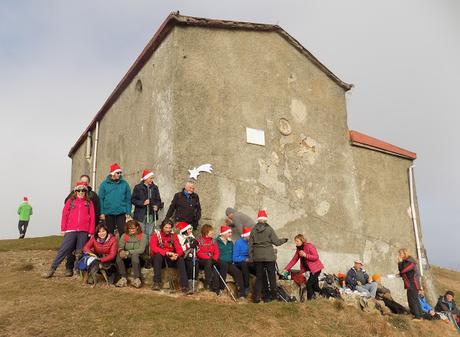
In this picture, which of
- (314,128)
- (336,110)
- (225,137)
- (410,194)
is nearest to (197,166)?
(225,137)

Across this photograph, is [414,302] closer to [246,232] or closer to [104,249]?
[246,232]

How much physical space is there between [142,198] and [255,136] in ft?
11.9

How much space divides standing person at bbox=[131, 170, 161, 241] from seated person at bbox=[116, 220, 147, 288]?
0.55 meters

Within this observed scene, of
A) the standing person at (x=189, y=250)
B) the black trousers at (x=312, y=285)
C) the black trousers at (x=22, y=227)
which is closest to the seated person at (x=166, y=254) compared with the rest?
the standing person at (x=189, y=250)

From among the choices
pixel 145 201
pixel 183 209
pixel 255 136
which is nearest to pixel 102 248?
pixel 145 201

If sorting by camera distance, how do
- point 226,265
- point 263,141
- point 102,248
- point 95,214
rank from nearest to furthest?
1. point 102,248
2. point 226,265
3. point 95,214
4. point 263,141

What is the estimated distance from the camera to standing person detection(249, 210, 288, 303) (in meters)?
8.36

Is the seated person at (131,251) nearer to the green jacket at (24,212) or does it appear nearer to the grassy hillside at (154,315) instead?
the grassy hillside at (154,315)

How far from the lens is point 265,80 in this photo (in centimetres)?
1212

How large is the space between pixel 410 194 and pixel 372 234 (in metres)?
2.38

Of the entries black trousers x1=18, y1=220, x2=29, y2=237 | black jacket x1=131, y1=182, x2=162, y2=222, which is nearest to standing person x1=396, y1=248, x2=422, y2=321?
black jacket x1=131, y1=182, x2=162, y2=222

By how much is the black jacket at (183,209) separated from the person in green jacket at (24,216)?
11111 millimetres

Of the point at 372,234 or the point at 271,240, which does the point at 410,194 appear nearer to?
the point at 372,234

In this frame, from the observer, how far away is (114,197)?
29.5ft
